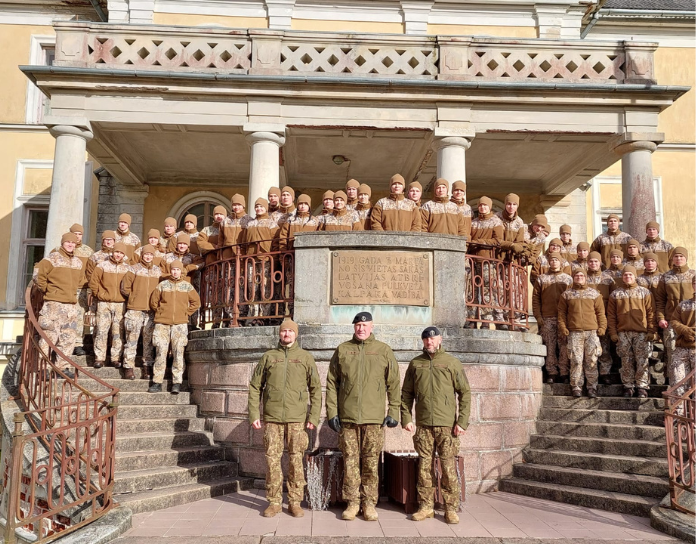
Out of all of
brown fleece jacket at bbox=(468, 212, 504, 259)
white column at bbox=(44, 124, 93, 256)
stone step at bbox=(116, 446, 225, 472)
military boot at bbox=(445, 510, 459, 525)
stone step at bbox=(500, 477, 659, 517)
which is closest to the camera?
military boot at bbox=(445, 510, 459, 525)

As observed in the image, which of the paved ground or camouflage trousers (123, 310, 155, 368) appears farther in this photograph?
camouflage trousers (123, 310, 155, 368)

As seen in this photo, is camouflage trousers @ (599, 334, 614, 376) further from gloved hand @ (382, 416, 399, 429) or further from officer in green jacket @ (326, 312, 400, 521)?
gloved hand @ (382, 416, 399, 429)

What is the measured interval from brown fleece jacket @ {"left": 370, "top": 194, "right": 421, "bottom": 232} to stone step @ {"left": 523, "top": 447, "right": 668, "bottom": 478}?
3.33 metres

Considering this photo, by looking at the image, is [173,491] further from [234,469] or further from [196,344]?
[196,344]

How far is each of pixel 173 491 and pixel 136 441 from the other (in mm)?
923

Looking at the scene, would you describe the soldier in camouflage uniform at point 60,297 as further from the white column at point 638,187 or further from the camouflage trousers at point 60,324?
the white column at point 638,187

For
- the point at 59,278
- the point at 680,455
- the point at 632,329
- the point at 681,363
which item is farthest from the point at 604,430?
the point at 59,278

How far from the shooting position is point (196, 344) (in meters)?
8.62

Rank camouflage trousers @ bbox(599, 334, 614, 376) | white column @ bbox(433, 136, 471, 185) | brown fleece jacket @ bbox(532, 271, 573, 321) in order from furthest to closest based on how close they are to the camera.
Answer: white column @ bbox(433, 136, 471, 185), brown fleece jacket @ bbox(532, 271, 573, 321), camouflage trousers @ bbox(599, 334, 614, 376)

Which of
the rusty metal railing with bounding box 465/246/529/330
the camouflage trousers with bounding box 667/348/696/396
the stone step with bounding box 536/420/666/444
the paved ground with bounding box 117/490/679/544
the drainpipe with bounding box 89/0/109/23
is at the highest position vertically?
the drainpipe with bounding box 89/0/109/23

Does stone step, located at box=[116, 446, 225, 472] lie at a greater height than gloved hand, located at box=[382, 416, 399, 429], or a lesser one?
lesser

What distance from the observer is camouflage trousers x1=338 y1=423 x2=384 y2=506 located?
242 inches

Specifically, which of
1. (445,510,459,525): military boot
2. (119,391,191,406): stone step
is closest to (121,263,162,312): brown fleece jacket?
(119,391,191,406): stone step

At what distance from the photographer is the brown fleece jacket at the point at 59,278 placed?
875 centimetres
